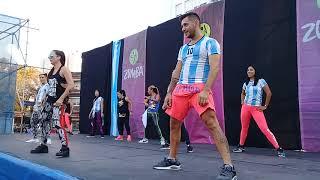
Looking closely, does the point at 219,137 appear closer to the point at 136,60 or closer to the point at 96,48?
the point at 136,60

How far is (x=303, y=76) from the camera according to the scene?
692 cm

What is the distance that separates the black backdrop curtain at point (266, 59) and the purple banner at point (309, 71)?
136mm

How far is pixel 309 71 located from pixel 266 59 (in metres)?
0.99

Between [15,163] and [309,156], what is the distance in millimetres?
4322

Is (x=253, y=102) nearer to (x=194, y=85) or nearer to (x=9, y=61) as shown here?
(x=194, y=85)

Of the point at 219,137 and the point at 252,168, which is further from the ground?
the point at 219,137

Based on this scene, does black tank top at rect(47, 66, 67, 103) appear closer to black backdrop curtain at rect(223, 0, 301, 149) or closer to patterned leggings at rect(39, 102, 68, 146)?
patterned leggings at rect(39, 102, 68, 146)

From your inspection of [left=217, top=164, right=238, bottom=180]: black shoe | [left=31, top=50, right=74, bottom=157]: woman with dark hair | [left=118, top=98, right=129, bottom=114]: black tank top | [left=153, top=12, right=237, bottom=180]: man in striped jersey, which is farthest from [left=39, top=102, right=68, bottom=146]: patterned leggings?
[left=118, top=98, right=129, bottom=114]: black tank top

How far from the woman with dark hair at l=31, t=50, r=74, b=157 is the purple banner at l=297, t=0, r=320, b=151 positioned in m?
3.99

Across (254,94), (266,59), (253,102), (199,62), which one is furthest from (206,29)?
(199,62)

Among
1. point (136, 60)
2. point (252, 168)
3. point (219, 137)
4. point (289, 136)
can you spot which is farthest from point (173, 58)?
point (219, 137)

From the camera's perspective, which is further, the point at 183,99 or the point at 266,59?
the point at 266,59

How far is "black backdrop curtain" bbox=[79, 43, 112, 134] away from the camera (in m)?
13.2

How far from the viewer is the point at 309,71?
6.82 metres
